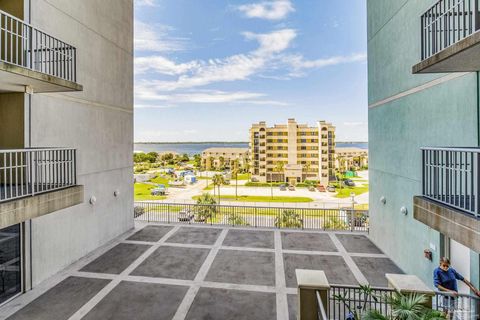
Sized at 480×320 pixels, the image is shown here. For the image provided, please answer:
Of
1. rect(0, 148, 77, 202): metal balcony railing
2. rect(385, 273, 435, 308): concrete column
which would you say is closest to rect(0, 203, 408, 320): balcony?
rect(385, 273, 435, 308): concrete column

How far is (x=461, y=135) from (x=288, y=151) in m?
60.8

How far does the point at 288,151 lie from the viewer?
65625mm

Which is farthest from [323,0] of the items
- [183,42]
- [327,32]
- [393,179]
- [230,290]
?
[183,42]

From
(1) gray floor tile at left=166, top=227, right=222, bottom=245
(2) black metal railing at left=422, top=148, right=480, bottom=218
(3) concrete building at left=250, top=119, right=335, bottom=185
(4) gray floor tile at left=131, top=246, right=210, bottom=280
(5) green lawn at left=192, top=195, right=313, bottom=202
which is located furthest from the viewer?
(3) concrete building at left=250, top=119, right=335, bottom=185

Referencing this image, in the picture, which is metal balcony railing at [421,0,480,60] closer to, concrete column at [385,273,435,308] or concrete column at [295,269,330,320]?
concrete column at [385,273,435,308]

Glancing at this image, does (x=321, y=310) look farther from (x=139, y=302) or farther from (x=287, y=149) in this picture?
(x=287, y=149)

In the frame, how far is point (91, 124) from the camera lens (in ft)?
29.3

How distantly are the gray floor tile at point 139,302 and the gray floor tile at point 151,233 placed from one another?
11.1ft

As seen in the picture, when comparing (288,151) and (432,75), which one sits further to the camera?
(288,151)

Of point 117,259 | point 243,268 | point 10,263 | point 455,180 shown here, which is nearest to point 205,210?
point 117,259

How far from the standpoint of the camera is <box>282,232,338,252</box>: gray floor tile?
924 centimetres

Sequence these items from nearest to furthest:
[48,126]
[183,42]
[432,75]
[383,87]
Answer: [432,75] < [48,126] < [383,87] < [183,42]

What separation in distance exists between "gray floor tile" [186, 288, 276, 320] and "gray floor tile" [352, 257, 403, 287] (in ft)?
9.41

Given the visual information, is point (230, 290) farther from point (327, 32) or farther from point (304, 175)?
point (304, 175)
